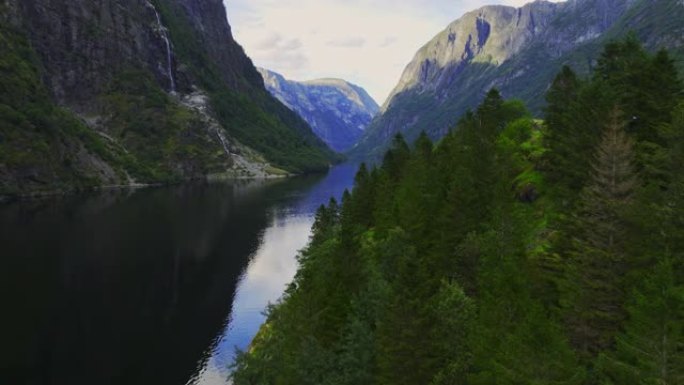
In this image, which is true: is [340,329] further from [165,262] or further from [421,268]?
[165,262]

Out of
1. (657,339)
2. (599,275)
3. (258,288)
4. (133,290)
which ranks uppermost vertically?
(599,275)

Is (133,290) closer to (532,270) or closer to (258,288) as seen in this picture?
(258,288)

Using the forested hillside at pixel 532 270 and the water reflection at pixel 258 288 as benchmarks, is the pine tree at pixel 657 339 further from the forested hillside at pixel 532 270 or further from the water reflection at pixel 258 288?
the water reflection at pixel 258 288

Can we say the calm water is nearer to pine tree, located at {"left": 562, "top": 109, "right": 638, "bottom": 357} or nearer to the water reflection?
the water reflection

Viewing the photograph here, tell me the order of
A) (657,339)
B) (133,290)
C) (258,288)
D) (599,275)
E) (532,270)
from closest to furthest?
(657,339) → (599,275) → (532,270) → (133,290) → (258,288)

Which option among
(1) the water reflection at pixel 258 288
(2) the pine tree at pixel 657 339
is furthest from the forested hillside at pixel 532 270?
→ (1) the water reflection at pixel 258 288

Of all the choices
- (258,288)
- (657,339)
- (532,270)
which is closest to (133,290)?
(258,288)
